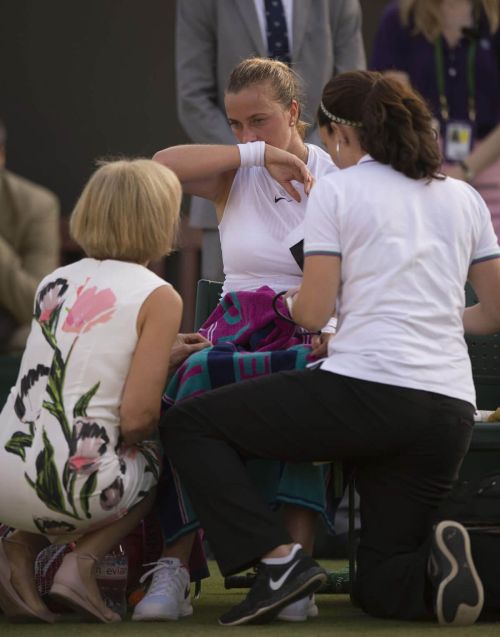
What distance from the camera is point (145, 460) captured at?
3.86m

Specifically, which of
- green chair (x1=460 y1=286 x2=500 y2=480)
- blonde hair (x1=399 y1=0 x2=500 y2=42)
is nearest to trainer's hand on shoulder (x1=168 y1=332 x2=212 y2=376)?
green chair (x1=460 y1=286 x2=500 y2=480)

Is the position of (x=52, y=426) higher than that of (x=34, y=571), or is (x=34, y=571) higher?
(x=52, y=426)

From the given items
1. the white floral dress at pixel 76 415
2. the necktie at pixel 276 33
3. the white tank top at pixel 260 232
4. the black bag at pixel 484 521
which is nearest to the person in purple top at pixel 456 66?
the necktie at pixel 276 33

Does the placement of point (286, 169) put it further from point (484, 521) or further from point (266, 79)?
point (484, 521)

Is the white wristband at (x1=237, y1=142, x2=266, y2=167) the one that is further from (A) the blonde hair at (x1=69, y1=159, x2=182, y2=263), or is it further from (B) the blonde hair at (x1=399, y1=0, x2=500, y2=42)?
(B) the blonde hair at (x1=399, y1=0, x2=500, y2=42)

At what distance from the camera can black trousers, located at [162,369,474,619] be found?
3719mm

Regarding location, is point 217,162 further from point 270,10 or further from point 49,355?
point 270,10

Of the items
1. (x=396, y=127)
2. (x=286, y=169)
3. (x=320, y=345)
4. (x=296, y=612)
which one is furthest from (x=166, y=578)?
(x=396, y=127)

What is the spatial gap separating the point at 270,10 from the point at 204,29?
0.26 metres

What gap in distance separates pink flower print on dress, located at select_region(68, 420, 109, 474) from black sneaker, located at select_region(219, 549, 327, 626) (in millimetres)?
439

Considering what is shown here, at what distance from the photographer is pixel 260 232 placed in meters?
4.27

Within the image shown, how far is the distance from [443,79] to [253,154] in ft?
7.00

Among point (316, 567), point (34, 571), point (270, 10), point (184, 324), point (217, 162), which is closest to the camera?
point (316, 567)

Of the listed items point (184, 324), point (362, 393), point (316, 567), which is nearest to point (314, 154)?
point (362, 393)
